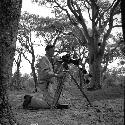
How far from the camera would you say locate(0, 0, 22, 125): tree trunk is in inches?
159

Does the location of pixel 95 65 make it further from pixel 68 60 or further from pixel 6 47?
pixel 6 47

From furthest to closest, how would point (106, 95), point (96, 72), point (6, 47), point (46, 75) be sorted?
point (96, 72)
point (106, 95)
point (46, 75)
point (6, 47)

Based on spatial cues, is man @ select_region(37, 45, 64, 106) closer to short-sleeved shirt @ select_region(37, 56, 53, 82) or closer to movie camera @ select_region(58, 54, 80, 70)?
short-sleeved shirt @ select_region(37, 56, 53, 82)

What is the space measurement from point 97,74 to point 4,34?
12515mm

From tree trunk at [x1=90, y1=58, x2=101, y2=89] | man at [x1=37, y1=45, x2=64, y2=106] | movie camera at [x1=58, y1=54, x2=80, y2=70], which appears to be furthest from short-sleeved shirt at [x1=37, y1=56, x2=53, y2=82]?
tree trunk at [x1=90, y1=58, x2=101, y2=89]

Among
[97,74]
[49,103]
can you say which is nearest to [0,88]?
[49,103]

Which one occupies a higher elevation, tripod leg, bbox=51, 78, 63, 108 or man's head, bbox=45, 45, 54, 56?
man's head, bbox=45, 45, 54, 56

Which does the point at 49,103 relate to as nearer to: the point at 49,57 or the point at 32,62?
the point at 49,57

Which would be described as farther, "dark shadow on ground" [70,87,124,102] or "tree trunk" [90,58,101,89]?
"tree trunk" [90,58,101,89]

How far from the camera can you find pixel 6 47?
4074 mm

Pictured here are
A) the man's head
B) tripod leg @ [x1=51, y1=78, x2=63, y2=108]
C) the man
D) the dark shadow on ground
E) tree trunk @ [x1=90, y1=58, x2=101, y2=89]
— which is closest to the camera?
the man's head

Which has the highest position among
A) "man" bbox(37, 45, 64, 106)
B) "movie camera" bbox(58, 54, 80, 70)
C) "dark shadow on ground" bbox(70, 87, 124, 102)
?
"movie camera" bbox(58, 54, 80, 70)

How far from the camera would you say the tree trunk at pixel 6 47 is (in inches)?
159

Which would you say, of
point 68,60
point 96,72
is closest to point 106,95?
point 68,60
